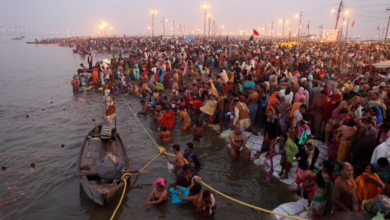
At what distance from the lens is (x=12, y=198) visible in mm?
7020

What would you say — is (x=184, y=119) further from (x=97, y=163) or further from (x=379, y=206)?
(x=379, y=206)

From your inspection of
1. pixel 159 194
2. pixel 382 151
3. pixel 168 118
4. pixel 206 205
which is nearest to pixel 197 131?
pixel 168 118

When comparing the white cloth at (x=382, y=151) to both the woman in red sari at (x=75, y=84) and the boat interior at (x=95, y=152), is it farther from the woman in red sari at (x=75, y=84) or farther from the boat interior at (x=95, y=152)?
the woman in red sari at (x=75, y=84)

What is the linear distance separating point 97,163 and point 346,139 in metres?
6.73

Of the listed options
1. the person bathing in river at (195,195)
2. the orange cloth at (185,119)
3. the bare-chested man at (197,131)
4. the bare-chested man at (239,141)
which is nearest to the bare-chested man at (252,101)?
the bare-chested man at (197,131)

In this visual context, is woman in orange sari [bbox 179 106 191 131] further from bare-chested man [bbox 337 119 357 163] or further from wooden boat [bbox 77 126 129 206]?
bare-chested man [bbox 337 119 357 163]

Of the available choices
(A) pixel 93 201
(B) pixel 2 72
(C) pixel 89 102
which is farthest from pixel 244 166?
(B) pixel 2 72

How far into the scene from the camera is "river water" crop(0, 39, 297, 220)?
624cm

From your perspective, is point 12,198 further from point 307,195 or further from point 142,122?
point 307,195

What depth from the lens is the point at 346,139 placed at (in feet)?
19.7

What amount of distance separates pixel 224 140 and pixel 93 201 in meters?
5.25

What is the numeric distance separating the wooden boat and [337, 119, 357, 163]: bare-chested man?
5.51 m

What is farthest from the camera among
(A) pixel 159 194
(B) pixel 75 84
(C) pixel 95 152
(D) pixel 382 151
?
Answer: (B) pixel 75 84

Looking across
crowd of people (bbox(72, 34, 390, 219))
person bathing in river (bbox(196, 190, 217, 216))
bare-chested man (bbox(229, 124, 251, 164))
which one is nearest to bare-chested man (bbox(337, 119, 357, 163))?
crowd of people (bbox(72, 34, 390, 219))
